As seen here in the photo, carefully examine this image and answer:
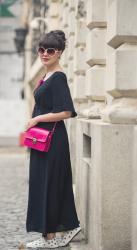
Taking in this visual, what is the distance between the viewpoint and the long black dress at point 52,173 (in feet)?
18.7

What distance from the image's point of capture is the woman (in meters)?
5.69

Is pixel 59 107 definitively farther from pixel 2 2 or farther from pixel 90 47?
pixel 2 2

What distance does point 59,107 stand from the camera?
566 cm

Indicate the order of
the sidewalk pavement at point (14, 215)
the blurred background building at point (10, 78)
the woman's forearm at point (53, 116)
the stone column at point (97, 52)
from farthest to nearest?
the blurred background building at point (10, 78), the stone column at point (97, 52), the sidewalk pavement at point (14, 215), the woman's forearm at point (53, 116)

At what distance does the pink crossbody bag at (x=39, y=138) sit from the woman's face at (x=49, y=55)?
1.88ft

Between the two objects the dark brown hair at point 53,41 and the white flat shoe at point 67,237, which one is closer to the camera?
the dark brown hair at point 53,41

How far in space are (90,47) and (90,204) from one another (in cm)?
166

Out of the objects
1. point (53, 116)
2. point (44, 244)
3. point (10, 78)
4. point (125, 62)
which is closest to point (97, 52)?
point (53, 116)

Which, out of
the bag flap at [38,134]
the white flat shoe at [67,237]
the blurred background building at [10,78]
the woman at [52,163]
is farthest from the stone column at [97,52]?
the blurred background building at [10,78]

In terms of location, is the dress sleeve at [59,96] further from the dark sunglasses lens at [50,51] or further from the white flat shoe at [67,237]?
the white flat shoe at [67,237]

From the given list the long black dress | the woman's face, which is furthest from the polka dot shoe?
the woman's face

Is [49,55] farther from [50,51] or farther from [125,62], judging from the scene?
[125,62]

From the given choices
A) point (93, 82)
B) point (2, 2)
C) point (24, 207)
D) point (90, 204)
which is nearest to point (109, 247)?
point (90, 204)

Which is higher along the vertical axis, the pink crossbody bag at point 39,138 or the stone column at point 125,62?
the stone column at point 125,62
